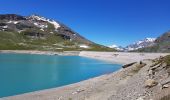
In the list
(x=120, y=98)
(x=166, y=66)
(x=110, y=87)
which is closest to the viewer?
(x=120, y=98)

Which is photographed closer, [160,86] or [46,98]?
[160,86]

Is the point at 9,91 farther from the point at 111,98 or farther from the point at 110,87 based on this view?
the point at 111,98

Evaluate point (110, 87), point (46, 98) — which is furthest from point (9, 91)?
point (110, 87)

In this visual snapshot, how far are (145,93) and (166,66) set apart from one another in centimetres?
735

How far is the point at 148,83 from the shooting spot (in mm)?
30000

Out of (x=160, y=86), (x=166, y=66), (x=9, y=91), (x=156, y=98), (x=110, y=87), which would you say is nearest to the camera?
(x=156, y=98)

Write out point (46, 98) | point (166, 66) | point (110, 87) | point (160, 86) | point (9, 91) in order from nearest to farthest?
point (160, 86) → point (166, 66) → point (110, 87) → point (46, 98) → point (9, 91)

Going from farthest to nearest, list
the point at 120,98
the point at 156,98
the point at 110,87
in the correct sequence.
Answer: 1. the point at 110,87
2. the point at 120,98
3. the point at 156,98

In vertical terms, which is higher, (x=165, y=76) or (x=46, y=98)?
(x=165, y=76)

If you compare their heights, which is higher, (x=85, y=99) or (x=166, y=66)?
(x=166, y=66)

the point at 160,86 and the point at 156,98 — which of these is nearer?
the point at 156,98

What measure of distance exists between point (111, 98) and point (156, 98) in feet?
23.4

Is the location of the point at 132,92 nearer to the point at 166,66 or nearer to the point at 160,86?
the point at 160,86

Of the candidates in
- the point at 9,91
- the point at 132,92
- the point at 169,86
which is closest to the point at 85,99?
the point at 132,92
